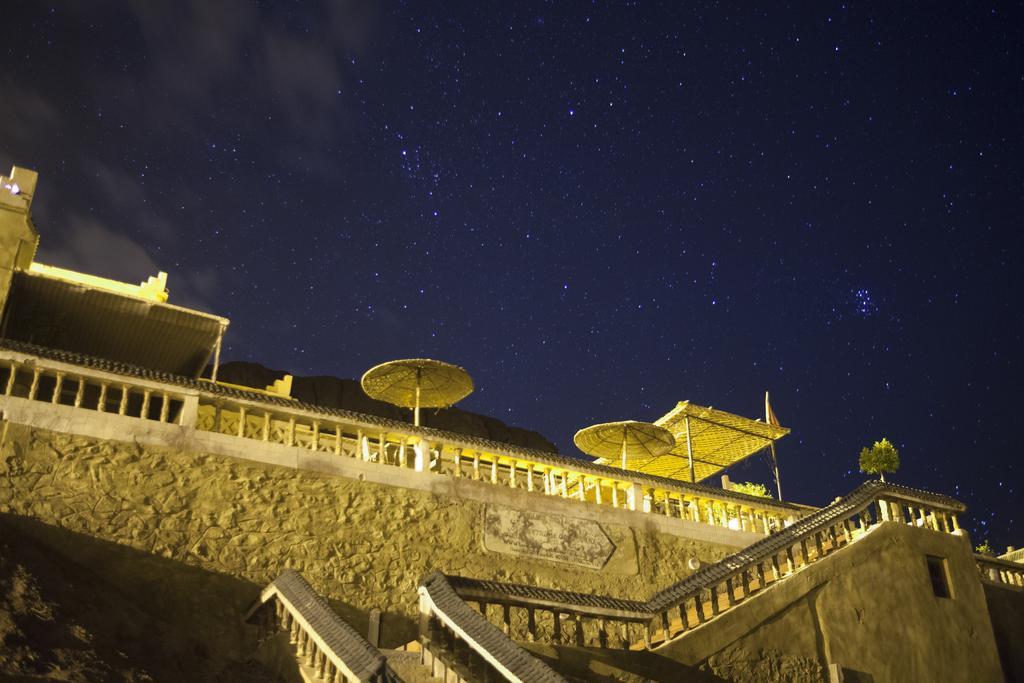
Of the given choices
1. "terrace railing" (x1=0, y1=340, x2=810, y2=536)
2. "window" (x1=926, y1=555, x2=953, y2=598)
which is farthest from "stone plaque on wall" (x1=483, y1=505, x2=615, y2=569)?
"window" (x1=926, y1=555, x2=953, y2=598)

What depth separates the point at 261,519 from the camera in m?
13.9

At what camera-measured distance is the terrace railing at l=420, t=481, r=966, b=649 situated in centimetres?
1142

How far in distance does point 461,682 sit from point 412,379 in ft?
34.2

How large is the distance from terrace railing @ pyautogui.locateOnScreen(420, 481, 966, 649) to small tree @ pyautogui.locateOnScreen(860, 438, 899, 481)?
2.96m

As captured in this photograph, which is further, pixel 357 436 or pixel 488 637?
pixel 357 436

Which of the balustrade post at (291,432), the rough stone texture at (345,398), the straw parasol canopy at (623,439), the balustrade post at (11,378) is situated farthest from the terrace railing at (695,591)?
the rough stone texture at (345,398)

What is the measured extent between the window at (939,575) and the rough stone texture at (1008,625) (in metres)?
1.42

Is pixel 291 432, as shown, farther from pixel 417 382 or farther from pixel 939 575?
pixel 939 575

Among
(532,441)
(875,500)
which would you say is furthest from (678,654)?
(532,441)

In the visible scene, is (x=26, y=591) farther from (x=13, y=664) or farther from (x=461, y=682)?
(x=461, y=682)

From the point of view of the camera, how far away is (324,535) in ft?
46.8

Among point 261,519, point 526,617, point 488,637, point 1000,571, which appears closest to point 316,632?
point 488,637

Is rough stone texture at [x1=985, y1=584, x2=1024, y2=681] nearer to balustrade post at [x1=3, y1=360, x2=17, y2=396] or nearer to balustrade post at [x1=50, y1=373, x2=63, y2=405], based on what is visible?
balustrade post at [x1=50, y1=373, x2=63, y2=405]

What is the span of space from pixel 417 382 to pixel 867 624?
973cm
